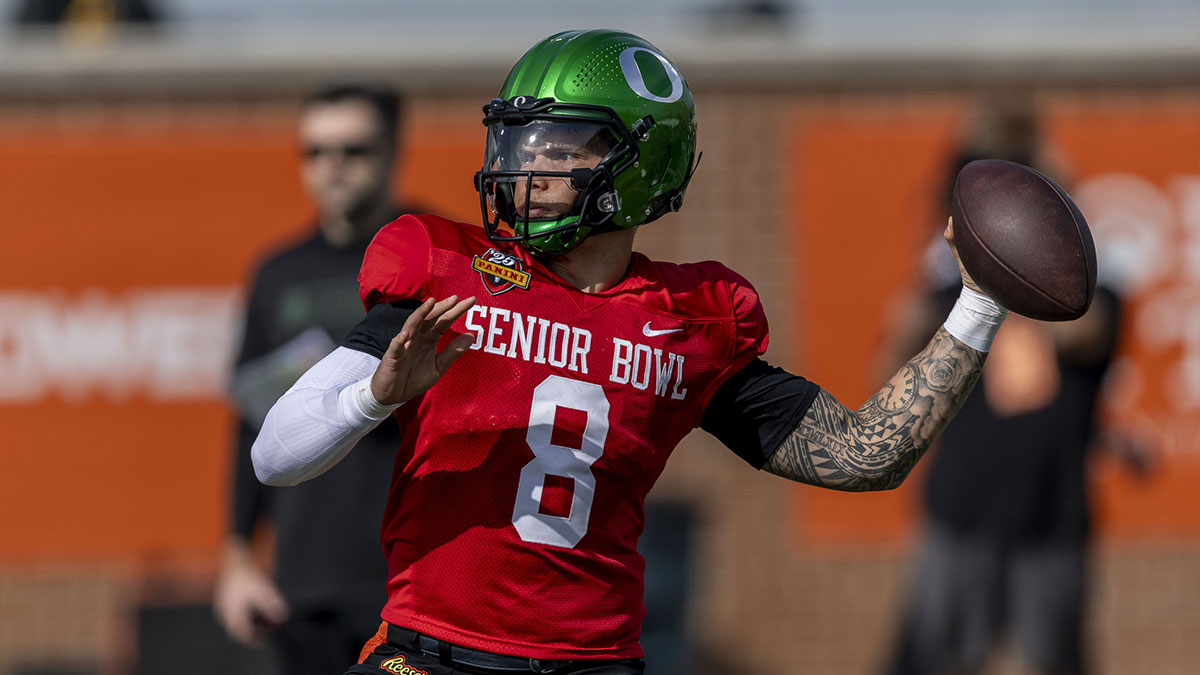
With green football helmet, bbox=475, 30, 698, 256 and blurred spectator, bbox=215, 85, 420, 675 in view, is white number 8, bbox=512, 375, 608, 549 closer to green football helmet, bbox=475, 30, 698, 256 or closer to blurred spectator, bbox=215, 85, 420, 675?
green football helmet, bbox=475, 30, 698, 256

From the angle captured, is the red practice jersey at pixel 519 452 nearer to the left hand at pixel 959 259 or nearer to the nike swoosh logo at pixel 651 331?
the nike swoosh logo at pixel 651 331

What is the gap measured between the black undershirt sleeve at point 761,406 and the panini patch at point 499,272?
0.48 m

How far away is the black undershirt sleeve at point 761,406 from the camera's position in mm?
3211

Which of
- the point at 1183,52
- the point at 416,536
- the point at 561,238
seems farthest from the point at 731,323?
the point at 1183,52

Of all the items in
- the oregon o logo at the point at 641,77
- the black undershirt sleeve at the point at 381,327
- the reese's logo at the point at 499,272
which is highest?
the oregon o logo at the point at 641,77

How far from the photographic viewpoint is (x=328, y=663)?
4.68 m

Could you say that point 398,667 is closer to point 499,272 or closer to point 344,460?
point 499,272

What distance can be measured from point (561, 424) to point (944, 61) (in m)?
5.74

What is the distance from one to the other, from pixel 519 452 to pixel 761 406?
53 centimetres

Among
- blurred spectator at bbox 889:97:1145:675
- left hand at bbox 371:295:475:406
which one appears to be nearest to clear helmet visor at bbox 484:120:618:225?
left hand at bbox 371:295:475:406

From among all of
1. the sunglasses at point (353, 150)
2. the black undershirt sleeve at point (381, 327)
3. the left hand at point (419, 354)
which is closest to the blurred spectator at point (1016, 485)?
the sunglasses at point (353, 150)

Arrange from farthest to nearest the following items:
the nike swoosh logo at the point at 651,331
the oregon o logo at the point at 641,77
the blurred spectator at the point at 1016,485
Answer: the blurred spectator at the point at 1016,485 → the oregon o logo at the point at 641,77 → the nike swoosh logo at the point at 651,331

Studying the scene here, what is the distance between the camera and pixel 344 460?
4766 mm

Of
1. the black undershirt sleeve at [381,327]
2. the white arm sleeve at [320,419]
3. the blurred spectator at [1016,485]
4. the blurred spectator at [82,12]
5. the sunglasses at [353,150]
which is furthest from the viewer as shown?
the blurred spectator at [82,12]
